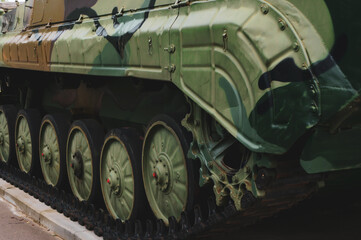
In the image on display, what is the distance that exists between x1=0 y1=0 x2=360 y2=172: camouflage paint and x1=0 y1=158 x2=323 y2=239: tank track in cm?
37

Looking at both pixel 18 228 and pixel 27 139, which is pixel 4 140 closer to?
pixel 27 139

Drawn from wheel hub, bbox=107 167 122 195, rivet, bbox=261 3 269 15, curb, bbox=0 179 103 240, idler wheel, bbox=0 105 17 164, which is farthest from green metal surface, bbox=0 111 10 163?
rivet, bbox=261 3 269 15

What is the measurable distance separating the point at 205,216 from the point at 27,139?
3800mm

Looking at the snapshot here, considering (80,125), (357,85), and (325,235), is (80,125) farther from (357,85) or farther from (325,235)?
(357,85)

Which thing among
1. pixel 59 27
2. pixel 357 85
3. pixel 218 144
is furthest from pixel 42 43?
pixel 357 85

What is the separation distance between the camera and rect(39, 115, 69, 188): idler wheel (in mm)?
6016

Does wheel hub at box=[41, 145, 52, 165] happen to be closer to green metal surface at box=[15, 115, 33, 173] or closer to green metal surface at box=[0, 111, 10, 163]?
green metal surface at box=[15, 115, 33, 173]

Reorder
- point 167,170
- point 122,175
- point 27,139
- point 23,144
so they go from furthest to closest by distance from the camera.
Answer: point 23,144 < point 27,139 < point 122,175 < point 167,170

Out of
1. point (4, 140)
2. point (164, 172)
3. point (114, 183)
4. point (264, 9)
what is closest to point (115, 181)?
point (114, 183)

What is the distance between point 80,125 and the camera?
5500 millimetres

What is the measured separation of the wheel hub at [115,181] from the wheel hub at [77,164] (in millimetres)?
720

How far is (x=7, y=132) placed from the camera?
7.42m

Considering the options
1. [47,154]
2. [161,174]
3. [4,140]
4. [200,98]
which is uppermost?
[200,98]

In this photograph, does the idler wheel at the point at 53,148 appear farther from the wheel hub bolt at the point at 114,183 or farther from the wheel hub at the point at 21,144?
the wheel hub bolt at the point at 114,183
